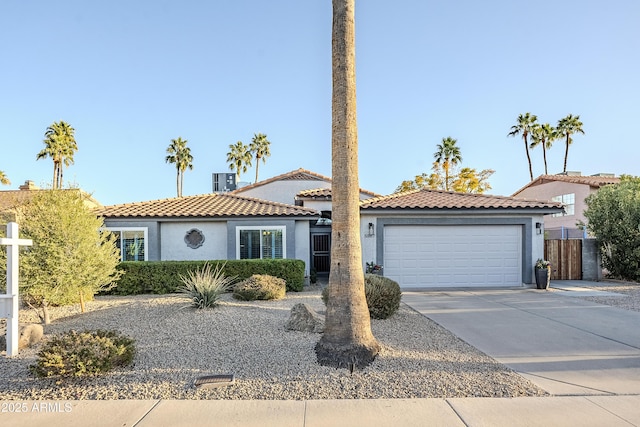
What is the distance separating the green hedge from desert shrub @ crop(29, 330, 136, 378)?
7.99m

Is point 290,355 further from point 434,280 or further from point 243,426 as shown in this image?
point 434,280

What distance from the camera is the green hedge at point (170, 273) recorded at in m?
13.5

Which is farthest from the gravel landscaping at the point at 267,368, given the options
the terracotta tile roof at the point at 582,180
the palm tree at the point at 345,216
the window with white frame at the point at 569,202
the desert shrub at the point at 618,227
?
the window with white frame at the point at 569,202

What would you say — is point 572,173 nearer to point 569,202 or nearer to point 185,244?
point 569,202

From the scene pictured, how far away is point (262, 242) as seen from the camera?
15766 millimetres

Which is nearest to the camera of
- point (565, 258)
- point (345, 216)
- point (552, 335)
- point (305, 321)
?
point (345, 216)

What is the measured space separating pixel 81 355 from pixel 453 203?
13.2m

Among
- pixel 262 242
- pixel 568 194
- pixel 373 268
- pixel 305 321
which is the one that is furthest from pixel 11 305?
pixel 568 194

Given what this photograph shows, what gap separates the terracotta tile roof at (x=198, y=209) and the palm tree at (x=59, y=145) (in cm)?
2209

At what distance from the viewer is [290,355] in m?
5.93

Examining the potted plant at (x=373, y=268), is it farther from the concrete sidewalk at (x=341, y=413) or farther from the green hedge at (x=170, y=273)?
the concrete sidewalk at (x=341, y=413)

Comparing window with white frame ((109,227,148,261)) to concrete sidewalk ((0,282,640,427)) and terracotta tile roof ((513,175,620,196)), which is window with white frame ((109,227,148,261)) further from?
terracotta tile roof ((513,175,620,196))

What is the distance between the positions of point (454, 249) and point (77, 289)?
12046 mm

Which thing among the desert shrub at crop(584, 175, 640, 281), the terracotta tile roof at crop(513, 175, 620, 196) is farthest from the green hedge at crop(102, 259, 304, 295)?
the terracotta tile roof at crop(513, 175, 620, 196)
